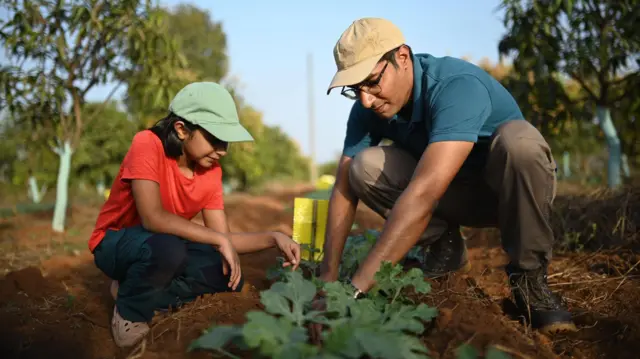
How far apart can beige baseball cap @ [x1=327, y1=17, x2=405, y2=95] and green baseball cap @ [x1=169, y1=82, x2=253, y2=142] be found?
0.45m

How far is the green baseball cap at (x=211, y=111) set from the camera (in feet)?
7.42

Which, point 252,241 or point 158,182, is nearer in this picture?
point 158,182

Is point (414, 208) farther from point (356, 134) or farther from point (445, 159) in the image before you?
point (356, 134)

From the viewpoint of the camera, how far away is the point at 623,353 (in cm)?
176

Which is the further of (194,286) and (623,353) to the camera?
(194,286)

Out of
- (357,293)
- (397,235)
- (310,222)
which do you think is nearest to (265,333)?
(357,293)

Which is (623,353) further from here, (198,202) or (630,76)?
(630,76)

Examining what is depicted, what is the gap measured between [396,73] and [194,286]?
122cm

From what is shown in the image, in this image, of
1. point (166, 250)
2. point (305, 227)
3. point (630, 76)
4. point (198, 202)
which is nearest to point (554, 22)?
point (630, 76)

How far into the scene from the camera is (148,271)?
2193 mm

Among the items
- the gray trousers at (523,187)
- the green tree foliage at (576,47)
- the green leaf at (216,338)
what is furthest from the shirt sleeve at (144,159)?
the green tree foliage at (576,47)

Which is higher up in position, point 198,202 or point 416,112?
point 416,112

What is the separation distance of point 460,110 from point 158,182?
3.88 ft

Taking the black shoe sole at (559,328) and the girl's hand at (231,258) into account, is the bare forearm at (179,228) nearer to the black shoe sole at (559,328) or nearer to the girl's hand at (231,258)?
the girl's hand at (231,258)
